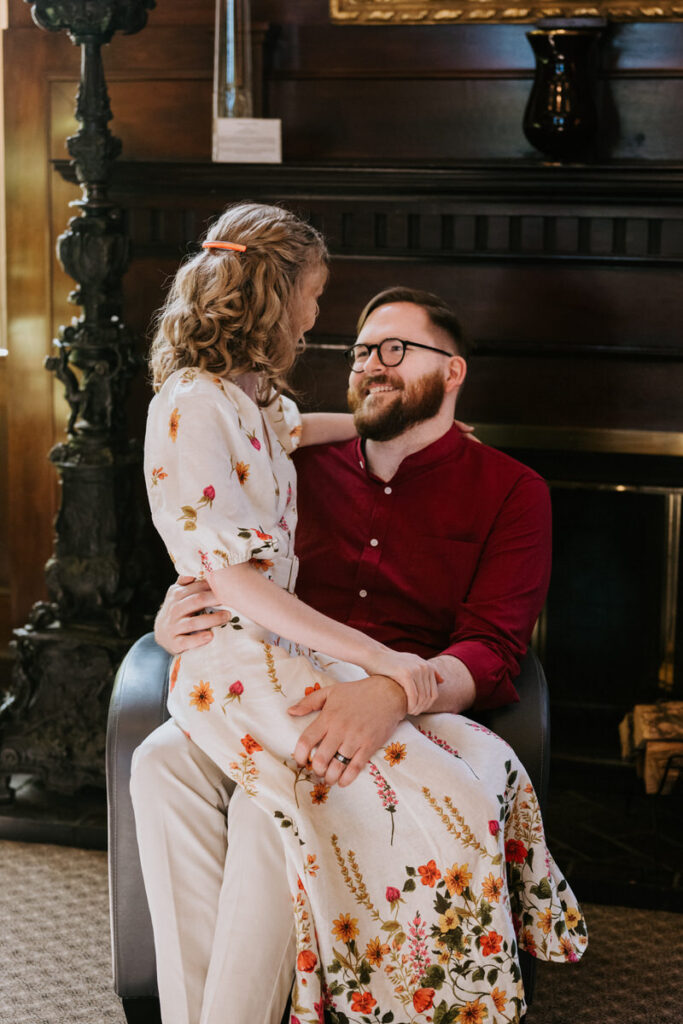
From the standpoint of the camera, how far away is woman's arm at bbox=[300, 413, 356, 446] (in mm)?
2334

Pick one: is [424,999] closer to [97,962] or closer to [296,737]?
[296,737]

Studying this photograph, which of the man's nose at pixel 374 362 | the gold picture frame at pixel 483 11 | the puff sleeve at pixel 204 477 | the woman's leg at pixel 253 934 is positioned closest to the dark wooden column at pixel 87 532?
the gold picture frame at pixel 483 11

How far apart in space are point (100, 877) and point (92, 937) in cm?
24

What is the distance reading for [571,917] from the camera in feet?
5.92

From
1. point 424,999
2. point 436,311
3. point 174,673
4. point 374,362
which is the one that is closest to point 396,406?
point 374,362

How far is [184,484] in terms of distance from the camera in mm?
1758

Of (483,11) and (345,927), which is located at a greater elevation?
(483,11)

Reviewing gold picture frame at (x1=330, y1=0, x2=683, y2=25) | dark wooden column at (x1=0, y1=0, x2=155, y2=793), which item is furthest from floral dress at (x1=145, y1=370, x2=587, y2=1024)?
gold picture frame at (x1=330, y1=0, x2=683, y2=25)

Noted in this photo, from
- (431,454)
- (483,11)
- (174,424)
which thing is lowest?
(431,454)

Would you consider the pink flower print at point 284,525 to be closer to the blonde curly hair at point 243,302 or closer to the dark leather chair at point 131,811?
the blonde curly hair at point 243,302

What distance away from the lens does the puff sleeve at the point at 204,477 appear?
175 centimetres

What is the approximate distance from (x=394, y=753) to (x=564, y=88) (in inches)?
66.4

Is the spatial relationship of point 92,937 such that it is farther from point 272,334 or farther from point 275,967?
point 272,334

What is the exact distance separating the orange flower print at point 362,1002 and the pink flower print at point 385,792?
0.22 meters
